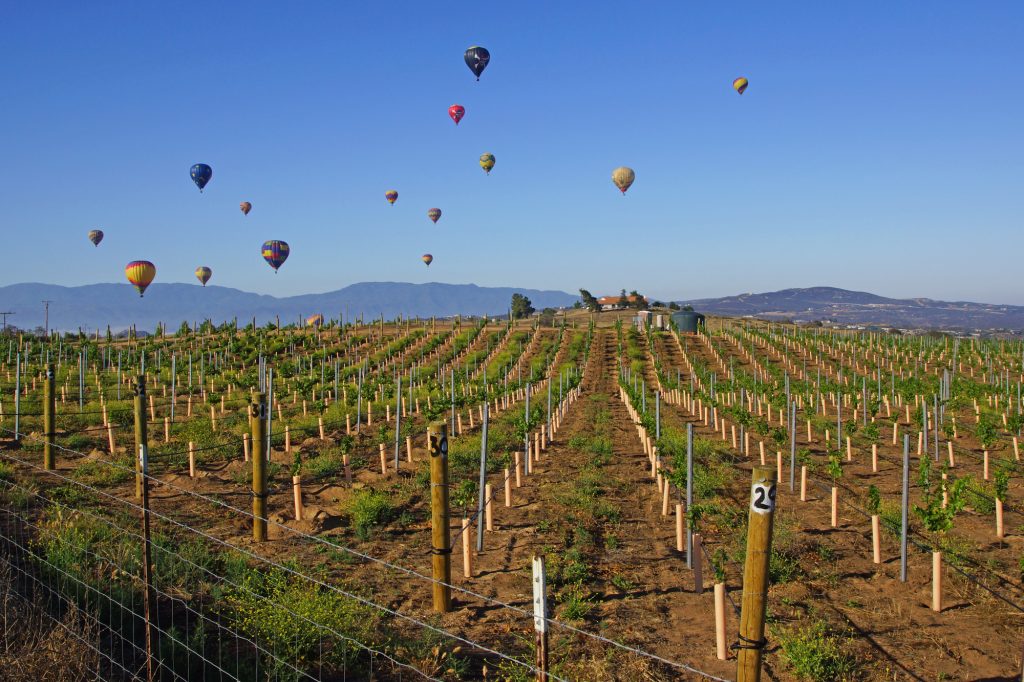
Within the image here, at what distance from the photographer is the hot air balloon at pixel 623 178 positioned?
6391 cm

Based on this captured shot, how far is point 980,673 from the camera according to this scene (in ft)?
26.1

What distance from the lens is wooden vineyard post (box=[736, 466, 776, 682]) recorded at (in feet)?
16.0

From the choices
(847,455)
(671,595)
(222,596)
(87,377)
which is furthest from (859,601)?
(87,377)

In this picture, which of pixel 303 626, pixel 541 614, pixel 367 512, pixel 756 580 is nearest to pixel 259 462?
pixel 367 512

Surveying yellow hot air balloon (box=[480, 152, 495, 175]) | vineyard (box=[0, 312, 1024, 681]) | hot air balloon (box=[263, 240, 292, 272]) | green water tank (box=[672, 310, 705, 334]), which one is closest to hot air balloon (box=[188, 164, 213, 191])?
hot air balloon (box=[263, 240, 292, 272])

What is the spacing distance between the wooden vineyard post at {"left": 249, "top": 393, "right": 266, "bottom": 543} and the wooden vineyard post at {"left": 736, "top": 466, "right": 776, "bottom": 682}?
753 centimetres

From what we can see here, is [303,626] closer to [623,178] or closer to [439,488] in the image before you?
[439,488]

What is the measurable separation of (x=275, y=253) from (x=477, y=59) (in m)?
21.0

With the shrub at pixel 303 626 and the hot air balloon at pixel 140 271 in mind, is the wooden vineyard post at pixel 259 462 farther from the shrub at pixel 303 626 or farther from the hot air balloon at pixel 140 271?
the hot air balloon at pixel 140 271

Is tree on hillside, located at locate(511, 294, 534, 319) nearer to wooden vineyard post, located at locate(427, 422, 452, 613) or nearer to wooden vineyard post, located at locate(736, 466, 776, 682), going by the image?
wooden vineyard post, located at locate(427, 422, 452, 613)

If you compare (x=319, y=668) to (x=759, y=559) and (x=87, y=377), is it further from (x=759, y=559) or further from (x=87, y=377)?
(x=87, y=377)

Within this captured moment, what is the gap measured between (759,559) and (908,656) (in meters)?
4.78

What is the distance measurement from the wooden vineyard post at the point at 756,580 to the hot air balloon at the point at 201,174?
206 feet

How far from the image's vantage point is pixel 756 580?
495 cm
